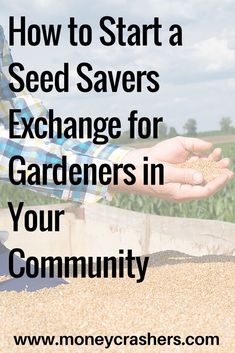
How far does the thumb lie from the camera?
6.04 ft

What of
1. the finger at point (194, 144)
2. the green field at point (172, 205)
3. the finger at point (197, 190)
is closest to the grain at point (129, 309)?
the finger at point (197, 190)

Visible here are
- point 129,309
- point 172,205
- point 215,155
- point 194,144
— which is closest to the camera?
point 129,309

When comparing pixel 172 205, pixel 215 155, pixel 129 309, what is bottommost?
pixel 129 309

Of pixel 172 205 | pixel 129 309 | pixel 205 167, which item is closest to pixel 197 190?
pixel 205 167

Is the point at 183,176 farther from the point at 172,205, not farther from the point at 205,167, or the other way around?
the point at 172,205

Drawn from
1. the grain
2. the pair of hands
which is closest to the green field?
the grain

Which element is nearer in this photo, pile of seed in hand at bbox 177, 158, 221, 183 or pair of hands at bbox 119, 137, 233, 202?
pair of hands at bbox 119, 137, 233, 202

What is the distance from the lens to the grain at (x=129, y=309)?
1.65 meters

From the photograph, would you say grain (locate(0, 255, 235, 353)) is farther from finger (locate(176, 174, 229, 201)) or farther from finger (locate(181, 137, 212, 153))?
finger (locate(181, 137, 212, 153))

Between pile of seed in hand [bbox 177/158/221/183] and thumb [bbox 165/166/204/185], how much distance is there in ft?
0.32

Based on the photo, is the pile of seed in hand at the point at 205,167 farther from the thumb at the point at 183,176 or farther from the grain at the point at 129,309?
the grain at the point at 129,309

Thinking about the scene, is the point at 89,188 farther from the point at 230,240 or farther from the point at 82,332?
the point at 230,240

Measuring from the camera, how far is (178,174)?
1.88 metres

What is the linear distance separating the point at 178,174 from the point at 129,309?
0.32 m
